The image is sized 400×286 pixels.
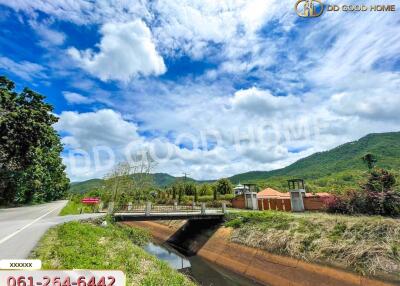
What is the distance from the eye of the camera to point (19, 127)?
→ 27.4 m

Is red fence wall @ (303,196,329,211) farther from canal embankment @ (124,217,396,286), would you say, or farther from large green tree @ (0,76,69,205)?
large green tree @ (0,76,69,205)

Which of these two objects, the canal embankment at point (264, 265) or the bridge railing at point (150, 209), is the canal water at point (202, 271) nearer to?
the canal embankment at point (264, 265)

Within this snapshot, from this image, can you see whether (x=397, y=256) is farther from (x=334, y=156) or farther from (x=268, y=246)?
(x=334, y=156)

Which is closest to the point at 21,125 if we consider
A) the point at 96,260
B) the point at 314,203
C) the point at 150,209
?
the point at 150,209

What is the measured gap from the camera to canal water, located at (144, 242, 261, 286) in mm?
14930

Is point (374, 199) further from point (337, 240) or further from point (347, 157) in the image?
point (347, 157)

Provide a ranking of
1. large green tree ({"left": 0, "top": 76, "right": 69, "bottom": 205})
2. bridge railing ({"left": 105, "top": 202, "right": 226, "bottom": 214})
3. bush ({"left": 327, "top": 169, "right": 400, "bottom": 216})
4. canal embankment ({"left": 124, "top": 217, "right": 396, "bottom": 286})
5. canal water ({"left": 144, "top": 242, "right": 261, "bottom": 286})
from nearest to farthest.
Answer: canal embankment ({"left": 124, "top": 217, "right": 396, "bottom": 286})
canal water ({"left": 144, "top": 242, "right": 261, "bottom": 286})
bush ({"left": 327, "top": 169, "right": 400, "bottom": 216})
bridge railing ({"left": 105, "top": 202, "right": 226, "bottom": 214})
large green tree ({"left": 0, "top": 76, "right": 69, "bottom": 205})

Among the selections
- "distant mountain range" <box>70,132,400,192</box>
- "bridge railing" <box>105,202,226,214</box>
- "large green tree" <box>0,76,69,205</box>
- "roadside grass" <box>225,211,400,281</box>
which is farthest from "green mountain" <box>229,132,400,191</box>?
"large green tree" <box>0,76,69,205</box>

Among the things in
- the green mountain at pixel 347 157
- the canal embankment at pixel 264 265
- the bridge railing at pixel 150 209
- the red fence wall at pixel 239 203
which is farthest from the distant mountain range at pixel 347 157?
the canal embankment at pixel 264 265

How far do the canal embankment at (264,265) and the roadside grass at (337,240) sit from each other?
31 centimetres

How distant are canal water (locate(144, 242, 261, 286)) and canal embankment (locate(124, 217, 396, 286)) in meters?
0.42

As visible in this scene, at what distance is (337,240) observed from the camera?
12.6 m

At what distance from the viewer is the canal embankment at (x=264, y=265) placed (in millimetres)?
11070

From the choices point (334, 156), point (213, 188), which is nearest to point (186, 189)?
point (213, 188)
